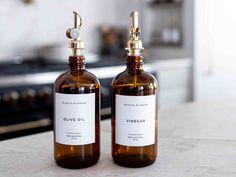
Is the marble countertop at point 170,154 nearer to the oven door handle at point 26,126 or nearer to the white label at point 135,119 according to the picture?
the white label at point 135,119

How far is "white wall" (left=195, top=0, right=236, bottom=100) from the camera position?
319 cm

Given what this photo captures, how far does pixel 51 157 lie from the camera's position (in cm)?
87

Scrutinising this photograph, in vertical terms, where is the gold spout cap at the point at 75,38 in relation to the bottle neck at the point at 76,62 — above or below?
above

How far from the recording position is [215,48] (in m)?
3.26

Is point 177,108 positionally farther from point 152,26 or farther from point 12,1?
point 152,26

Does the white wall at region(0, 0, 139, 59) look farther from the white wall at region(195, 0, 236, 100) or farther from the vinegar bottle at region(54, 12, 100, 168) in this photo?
the vinegar bottle at region(54, 12, 100, 168)

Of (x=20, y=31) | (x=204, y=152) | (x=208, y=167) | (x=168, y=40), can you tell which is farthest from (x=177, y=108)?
(x=168, y=40)

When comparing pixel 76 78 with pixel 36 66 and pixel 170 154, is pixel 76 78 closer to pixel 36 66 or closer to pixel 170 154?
pixel 170 154

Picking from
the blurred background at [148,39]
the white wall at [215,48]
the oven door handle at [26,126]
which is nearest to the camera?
the oven door handle at [26,126]

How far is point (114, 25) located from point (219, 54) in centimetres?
91

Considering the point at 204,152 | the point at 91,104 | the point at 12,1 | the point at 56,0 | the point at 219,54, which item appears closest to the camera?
the point at 91,104

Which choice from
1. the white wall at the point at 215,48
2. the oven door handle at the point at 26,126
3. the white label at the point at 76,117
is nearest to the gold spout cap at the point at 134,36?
the white label at the point at 76,117

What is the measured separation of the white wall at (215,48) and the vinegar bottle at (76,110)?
2534 mm

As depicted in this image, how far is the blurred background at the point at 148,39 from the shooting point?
2803mm
